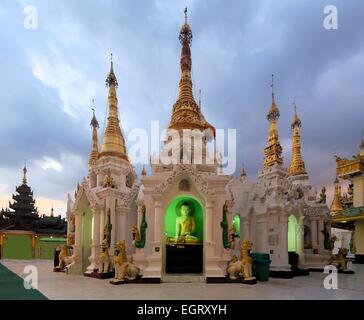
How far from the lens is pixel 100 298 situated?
29.9 feet

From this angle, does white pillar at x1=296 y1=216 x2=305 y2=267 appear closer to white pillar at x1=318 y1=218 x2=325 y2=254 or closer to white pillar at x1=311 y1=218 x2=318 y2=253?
white pillar at x1=311 y1=218 x2=318 y2=253

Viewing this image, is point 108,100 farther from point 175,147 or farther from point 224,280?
point 224,280

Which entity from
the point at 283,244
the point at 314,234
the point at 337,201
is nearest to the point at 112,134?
the point at 283,244

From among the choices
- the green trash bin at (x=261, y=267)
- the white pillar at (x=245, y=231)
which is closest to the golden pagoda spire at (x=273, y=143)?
the white pillar at (x=245, y=231)

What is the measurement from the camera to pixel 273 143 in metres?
22.0

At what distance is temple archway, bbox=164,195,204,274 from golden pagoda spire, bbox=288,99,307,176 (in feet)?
46.9

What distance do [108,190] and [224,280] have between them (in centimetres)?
723

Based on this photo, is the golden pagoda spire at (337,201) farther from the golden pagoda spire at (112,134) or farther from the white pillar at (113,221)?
the white pillar at (113,221)

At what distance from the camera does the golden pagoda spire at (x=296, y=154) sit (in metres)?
26.3

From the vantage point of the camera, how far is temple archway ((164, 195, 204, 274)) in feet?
43.9

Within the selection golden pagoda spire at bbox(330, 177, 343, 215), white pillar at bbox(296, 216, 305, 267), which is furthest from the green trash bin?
golden pagoda spire at bbox(330, 177, 343, 215)

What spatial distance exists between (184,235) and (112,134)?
32.6 feet
